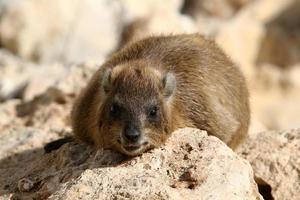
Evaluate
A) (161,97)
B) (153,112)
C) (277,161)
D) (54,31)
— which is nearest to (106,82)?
(161,97)

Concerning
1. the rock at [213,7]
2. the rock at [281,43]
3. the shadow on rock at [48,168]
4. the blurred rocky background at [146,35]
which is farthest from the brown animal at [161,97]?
the rock at [213,7]

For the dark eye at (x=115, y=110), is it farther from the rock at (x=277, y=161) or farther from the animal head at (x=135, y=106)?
the rock at (x=277, y=161)

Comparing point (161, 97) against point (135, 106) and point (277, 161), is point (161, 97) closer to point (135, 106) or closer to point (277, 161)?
point (135, 106)

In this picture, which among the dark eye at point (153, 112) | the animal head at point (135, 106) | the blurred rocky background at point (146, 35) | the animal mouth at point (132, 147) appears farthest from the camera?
the blurred rocky background at point (146, 35)

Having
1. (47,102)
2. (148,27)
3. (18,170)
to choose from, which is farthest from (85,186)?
(148,27)

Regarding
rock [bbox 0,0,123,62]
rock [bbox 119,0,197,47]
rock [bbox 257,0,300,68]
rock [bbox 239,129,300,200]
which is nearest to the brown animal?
rock [bbox 239,129,300,200]

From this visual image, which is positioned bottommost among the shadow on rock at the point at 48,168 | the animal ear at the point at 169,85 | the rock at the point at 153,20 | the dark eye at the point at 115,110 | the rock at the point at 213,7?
the shadow on rock at the point at 48,168

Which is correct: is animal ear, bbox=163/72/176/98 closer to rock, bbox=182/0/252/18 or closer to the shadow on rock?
the shadow on rock
